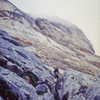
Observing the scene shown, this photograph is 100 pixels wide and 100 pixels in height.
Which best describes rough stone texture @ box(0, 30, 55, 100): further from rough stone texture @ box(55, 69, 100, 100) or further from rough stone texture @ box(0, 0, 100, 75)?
rough stone texture @ box(0, 0, 100, 75)

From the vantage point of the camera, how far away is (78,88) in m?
9.12

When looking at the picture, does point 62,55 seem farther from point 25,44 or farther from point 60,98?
point 60,98

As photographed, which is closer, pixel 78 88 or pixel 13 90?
pixel 13 90

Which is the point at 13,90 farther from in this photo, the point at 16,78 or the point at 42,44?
the point at 42,44

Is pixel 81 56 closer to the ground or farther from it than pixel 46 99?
closer to the ground

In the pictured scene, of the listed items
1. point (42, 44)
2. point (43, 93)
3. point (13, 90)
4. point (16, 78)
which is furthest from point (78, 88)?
point (42, 44)

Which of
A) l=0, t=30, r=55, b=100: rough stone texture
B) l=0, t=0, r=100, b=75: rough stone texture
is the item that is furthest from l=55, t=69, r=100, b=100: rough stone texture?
l=0, t=0, r=100, b=75: rough stone texture

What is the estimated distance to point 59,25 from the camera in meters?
40.9

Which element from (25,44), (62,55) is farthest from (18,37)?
(62,55)

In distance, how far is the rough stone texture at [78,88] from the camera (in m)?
8.27

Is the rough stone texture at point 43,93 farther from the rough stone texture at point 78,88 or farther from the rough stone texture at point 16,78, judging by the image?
the rough stone texture at point 78,88

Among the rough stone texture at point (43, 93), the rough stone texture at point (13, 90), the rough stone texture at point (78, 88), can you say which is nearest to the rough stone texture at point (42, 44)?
the rough stone texture at point (78, 88)

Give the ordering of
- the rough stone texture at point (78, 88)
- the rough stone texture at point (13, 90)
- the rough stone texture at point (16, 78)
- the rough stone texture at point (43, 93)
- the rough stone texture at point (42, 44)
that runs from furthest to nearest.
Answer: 1. the rough stone texture at point (42, 44)
2. the rough stone texture at point (43, 93)
3. the rough stone texture at point (78, 88)
4. the rough stone texture at point (16, 78)
5. the rough stone texture at point (13, 90)

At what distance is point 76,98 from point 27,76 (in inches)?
150
